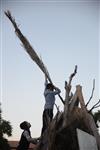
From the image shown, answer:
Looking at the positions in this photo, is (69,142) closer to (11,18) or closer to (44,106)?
(44,106)

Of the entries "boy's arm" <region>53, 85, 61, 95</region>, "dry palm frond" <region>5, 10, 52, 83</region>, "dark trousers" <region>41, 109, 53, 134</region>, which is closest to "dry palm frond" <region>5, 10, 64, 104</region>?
"dry palm frond" <region>5, 10, 52, 83</region>

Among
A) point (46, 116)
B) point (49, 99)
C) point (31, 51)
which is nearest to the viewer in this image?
point (46, 116)

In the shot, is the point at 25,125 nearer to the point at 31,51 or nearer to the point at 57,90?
the point at 57,90

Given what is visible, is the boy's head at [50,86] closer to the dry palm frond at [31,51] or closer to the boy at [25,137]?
the dry palm frond at [31,51]

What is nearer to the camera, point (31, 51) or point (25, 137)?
point (25, 137)

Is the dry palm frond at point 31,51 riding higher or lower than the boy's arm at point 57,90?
higher

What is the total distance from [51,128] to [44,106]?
0.90m

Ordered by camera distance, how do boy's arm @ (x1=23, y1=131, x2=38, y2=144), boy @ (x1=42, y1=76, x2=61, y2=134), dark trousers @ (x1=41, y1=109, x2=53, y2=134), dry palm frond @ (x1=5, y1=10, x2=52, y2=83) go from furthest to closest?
1. dry palm frond @ (x1=5, y1=10, x2=52, y2=83)
2. boy @ (x1=42, y1=76, x2=61, y2=134)
3. dark trousers @ (x1=41, y1=109, x2=53, y2=134)
4. boy's arm @ (x1=23, y1=131, x2=38, y2=144)

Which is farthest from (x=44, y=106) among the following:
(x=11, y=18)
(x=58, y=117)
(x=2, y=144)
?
Result: (x=2, y=144)

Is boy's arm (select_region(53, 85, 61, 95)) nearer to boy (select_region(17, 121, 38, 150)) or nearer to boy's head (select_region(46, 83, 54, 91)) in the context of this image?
boy's head (select_region(46, 83, 54, 91))

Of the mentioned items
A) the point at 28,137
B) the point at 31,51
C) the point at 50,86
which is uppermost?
the point at 31,51

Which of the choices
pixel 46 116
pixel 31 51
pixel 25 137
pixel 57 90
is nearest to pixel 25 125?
pixel 25 137

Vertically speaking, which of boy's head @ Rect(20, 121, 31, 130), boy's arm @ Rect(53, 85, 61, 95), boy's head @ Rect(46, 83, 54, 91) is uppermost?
boy's head @ Rect(46, 83, 54, 91)

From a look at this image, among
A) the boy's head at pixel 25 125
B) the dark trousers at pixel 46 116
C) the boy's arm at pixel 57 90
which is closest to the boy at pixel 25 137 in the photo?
the boy's head at pixel 25 125
